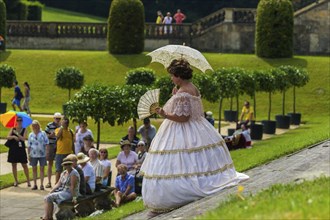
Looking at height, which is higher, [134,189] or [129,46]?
[129,46]

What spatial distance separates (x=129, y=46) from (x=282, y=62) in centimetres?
721

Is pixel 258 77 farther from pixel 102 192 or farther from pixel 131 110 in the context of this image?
pixel 102 192

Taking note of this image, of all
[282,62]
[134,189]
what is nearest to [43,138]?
[134,189]

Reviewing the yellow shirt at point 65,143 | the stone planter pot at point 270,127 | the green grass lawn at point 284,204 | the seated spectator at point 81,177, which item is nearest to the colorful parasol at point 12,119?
the yellow shirt at point 65,143

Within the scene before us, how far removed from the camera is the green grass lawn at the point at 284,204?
9617mm

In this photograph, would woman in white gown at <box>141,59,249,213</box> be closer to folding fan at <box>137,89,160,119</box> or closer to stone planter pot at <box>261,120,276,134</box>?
folding fan at <box>137,89,160,119</box>

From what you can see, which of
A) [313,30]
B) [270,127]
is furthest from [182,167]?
[313,30]

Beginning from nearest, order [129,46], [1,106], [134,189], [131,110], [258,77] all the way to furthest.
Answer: [134,189] < [131,110] < [258,77] < [1,106] < [129,46]

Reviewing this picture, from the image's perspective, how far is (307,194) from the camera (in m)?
10.7

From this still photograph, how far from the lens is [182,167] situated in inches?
519

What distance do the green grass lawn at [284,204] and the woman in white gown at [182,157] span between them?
139cm

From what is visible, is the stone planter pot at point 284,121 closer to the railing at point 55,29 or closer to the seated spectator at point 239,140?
the seated spectator at point 239,140

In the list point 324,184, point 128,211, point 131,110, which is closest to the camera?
point 324,184

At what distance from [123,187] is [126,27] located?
27.8 metres
